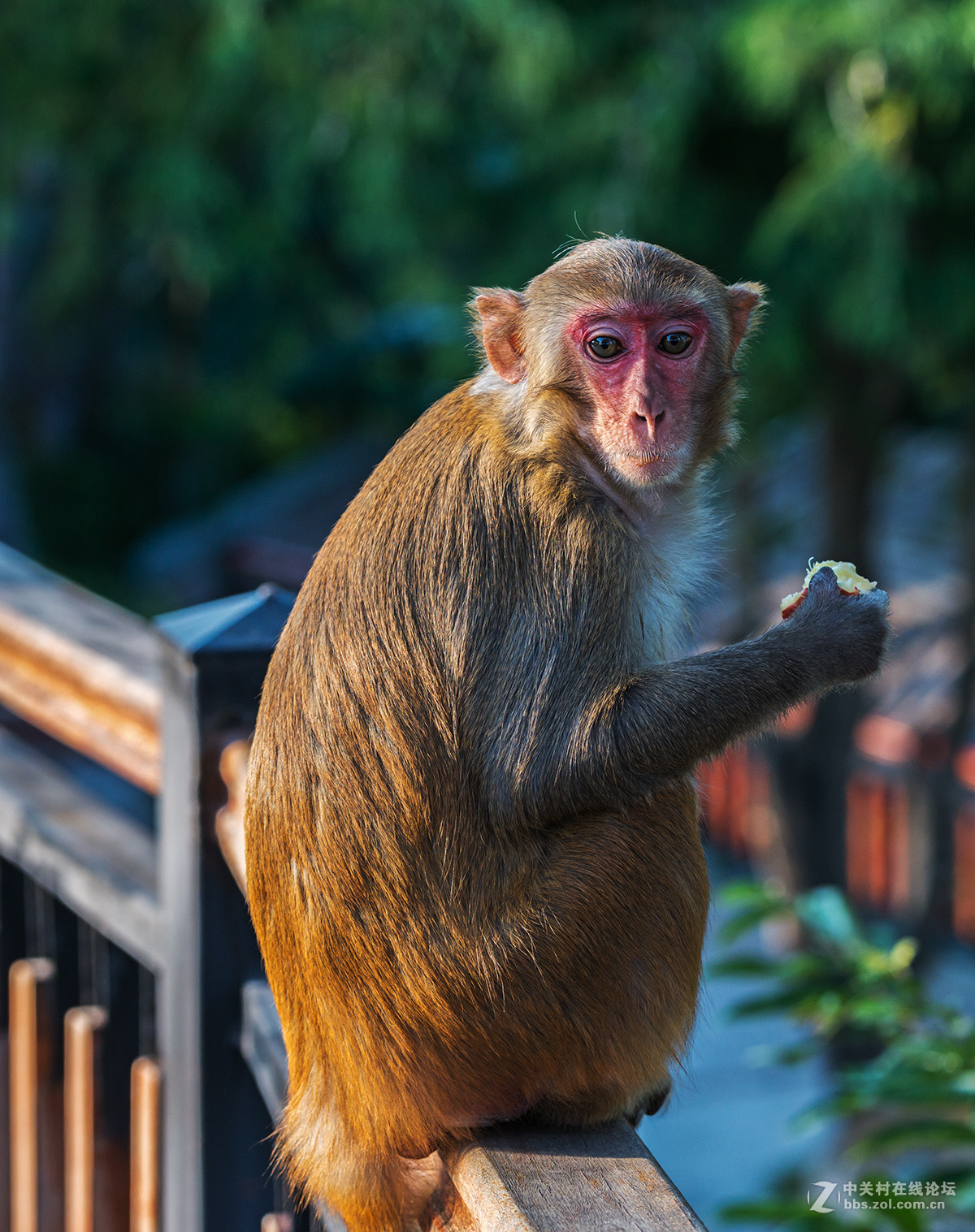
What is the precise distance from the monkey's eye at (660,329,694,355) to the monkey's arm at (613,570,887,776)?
404 millimetres

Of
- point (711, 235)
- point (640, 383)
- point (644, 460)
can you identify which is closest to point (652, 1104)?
point (644, 460)

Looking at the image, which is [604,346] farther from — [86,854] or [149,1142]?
[149,1142]

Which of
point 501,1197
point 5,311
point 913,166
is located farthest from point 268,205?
point 501,1197

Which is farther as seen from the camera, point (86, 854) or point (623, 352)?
point (86, 854)

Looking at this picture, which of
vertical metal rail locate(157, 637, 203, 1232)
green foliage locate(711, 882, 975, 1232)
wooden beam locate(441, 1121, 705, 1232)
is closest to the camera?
wooden beam locate(441, 1121, 705, 1232)

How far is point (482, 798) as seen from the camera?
→ 169 centimetres

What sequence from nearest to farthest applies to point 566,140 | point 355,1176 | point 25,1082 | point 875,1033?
point 355,1176
point 25,1082
point 875,1033
point 566,140

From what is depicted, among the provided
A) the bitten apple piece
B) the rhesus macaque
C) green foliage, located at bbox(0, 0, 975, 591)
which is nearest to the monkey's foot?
the rhesus macaque

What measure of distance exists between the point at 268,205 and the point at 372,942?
9477 mm

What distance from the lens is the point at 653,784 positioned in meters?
1.81

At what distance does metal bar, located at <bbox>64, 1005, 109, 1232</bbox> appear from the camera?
2.14m

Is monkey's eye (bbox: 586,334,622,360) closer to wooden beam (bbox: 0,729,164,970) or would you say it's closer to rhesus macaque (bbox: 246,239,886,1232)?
rhesus macaque (bbox: 246,239,886,1232)

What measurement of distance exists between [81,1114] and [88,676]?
2.28 feet

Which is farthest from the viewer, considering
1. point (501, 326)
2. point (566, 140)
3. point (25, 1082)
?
point (566, 140)
